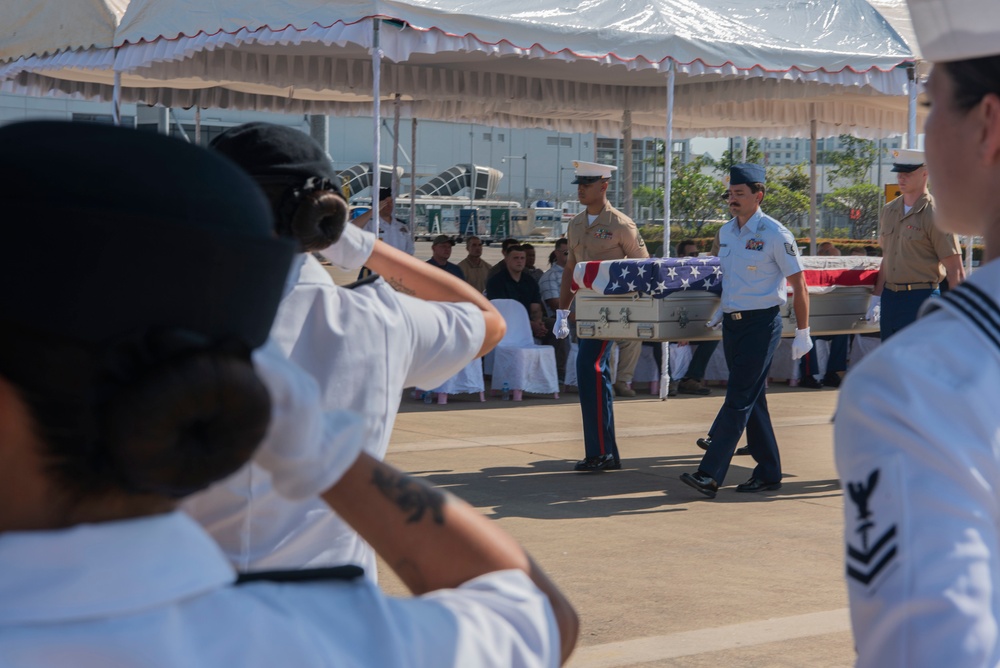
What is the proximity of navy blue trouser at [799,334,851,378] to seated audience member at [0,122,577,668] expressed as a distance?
11.4m

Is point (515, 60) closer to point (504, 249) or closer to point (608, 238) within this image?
point (504, 249)

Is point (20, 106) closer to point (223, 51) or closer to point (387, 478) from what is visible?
point (223, 51)

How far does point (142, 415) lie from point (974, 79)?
35.6 inches

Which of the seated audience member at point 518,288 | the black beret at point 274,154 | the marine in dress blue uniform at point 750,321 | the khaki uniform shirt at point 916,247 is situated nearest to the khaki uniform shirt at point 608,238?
the marine in dress blue uniform at point 750,321

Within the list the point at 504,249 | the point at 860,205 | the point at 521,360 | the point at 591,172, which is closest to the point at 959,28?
the point at 591,172

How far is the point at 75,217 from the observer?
0.85m

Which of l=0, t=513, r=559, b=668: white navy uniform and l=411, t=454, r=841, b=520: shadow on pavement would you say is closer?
l=0, t=513, r=559, b=668: white navy uniform

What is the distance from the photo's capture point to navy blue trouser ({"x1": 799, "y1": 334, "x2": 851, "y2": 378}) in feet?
39.2

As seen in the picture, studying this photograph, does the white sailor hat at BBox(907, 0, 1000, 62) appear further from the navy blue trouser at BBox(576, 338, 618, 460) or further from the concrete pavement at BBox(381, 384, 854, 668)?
the navy blue trouser at BBox(576, 338, 618, 460)

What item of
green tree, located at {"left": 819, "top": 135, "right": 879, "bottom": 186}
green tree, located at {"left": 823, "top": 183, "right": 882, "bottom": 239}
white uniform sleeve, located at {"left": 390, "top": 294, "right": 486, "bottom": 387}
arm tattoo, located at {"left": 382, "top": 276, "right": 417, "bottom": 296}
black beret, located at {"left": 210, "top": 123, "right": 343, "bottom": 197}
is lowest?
white uniform sleeve, located at {"left": 390, "top": 294, "right": 486, "bottom": 387}

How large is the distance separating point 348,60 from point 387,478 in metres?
11.3

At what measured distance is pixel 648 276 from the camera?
7.81 m

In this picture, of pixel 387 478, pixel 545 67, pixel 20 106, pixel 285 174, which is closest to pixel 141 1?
pixel 545 67

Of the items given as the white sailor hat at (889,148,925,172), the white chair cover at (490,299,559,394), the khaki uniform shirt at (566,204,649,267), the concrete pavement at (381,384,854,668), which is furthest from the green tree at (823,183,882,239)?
the khaki uniform shirt at (566,204,649,267)
